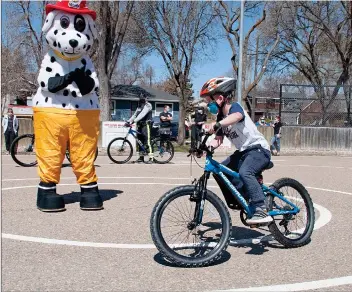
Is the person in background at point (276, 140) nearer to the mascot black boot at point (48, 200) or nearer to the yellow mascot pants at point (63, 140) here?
the yellow mascot pants at point (63, 140)

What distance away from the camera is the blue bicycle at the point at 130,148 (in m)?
13.5

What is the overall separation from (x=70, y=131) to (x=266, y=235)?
3.11 metres

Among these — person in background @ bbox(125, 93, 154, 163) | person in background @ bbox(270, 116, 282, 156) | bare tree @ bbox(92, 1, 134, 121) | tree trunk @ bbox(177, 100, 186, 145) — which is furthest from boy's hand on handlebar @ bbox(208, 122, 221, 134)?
tree trunk @ bbox(177, 100, 186, 145)

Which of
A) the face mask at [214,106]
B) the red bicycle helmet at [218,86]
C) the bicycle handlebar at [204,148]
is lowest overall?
the bicycle handlebar at [204,148]

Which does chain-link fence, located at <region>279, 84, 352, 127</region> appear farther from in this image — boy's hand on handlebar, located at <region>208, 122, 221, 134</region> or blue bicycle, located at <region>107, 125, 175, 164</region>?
boy's hand on handlebar, located at <region>208, 122, 221, 134</region>

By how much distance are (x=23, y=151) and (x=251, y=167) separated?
30.1ft

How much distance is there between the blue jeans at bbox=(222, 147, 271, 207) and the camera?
4.79m

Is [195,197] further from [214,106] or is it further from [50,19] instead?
[50,19]

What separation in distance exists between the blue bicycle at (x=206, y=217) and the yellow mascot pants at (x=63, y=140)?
2.66 meters

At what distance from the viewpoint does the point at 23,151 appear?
41.6 feet

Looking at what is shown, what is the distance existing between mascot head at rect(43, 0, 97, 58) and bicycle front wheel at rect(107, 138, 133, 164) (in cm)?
647

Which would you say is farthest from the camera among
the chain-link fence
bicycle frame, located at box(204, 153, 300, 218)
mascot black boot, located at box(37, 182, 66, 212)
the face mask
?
the chain-link fence

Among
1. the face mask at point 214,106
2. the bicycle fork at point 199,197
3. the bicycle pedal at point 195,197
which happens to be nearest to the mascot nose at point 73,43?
the face mask at point 214,106

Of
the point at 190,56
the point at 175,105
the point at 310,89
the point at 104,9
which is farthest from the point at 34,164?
the point at 175,105
